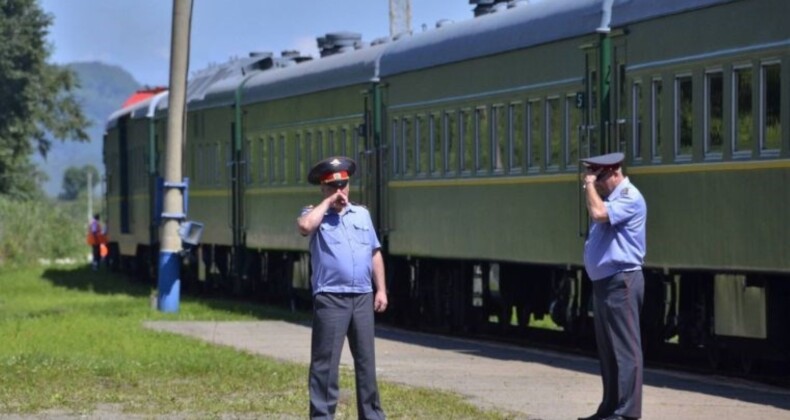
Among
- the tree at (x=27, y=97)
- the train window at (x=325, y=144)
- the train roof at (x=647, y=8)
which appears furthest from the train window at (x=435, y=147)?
the tree at (x=27, y=97)

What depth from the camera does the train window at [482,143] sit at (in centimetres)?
2511

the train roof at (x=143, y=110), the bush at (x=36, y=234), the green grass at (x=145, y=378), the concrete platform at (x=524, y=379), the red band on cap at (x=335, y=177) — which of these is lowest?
the concrete platform at (x=524, y=379)

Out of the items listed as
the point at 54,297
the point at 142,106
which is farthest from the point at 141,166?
the point at 54,297

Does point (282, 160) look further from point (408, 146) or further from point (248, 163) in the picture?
point (408, 146)

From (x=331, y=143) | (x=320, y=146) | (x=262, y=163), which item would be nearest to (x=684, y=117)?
(x=331, y=143)

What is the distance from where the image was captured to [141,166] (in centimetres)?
4625

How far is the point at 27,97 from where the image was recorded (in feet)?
237

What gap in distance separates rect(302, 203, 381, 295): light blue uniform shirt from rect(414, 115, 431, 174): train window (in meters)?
13.1

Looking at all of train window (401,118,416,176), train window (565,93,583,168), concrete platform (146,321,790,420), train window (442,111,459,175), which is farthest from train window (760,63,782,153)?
train window (401,118,416,176)

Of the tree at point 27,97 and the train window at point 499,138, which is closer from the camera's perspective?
the train window at point 499,138

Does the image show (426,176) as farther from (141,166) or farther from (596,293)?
(141,166)

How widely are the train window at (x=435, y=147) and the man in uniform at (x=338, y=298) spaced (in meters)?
12.7

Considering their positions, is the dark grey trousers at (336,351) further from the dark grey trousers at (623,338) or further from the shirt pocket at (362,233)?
the dark grey trousers at (623,338)

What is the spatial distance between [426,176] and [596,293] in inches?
499
